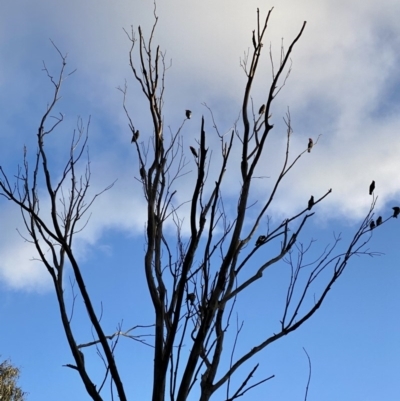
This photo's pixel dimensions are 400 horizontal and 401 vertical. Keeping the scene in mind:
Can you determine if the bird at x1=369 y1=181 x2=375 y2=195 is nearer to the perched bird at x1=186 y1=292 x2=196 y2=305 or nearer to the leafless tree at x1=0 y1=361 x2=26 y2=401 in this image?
the perched bird at x1=186 y1=292 x2=196 y2=305

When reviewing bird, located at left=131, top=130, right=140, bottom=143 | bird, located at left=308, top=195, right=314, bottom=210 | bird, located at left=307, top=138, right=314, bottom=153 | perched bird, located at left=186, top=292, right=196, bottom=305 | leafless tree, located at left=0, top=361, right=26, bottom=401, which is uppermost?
leafless tree, located at left=0, top=361, right=26, bottom=401

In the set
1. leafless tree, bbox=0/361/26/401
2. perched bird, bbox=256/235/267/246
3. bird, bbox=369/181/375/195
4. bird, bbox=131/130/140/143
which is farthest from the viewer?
leafless tree, bbox=0/361/26/401

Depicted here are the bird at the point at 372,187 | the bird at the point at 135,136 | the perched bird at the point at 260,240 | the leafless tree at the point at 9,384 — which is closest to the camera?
the perched bird at the point at 260,240

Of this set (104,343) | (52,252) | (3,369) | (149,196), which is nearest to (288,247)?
(149,196)

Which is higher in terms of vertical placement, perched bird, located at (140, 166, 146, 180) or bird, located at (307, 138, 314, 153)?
bird, located at (307, 138, 314, 153)

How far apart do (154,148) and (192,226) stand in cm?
61

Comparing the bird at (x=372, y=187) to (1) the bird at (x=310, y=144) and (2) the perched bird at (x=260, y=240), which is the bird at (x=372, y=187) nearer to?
(1) the bird at (x=310, y=144)

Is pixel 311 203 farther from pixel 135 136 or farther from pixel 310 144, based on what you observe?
pixel 135 136

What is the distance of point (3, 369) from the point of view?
50.6ft

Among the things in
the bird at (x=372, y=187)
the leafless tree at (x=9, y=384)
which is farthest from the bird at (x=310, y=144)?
the leafless tree at (x=9, y=384)

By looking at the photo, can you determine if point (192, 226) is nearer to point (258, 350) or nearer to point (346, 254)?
point (258, 350)

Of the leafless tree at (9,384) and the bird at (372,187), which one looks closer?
the bird at (372,187)

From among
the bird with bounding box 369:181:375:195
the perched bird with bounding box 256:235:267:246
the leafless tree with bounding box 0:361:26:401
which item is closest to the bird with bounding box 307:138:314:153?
the bird with bounding box 369:181:375:195

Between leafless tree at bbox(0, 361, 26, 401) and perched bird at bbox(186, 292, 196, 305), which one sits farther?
leafless tree at bbox(0, 361, 26, 401)
